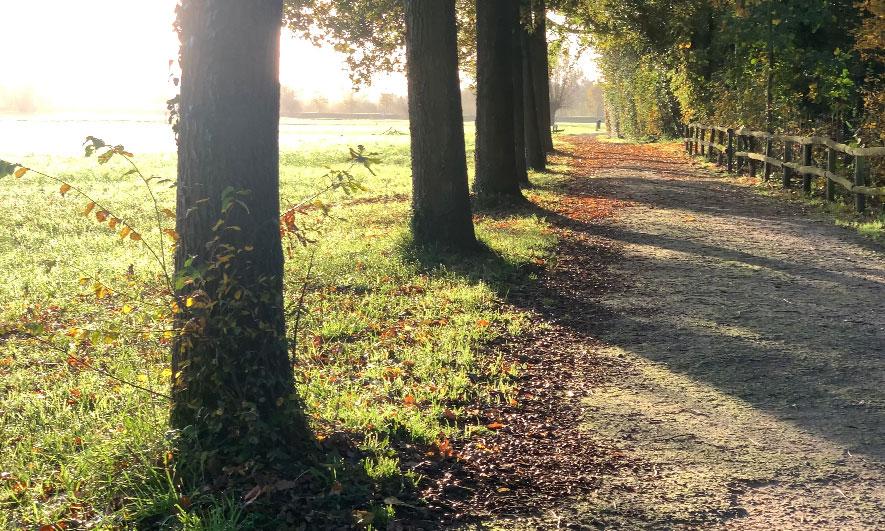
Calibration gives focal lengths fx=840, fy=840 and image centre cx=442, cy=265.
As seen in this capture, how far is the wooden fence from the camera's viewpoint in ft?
45.6

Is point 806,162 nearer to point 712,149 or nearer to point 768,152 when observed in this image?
point 768,152

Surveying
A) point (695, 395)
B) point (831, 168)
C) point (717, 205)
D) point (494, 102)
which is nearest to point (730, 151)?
point (717, 205)

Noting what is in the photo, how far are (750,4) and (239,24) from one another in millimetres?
20453

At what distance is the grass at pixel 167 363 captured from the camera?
13.6 feet

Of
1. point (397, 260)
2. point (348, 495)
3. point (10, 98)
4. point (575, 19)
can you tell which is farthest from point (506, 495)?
point (10, 98)

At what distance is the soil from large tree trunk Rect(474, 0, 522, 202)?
4.04m

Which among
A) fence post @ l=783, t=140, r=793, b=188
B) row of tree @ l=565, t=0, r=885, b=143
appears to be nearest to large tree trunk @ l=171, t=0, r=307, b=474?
row of tree @ l=565, t=0, r=885, b=143

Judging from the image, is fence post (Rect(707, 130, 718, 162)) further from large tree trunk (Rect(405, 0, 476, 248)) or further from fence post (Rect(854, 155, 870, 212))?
large tree trunk (Rect(405, 0, 476, 248))

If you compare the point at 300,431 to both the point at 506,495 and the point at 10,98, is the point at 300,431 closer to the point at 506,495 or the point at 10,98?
the point at 506,495

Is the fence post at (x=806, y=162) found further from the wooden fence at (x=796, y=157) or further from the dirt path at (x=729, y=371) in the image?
the dirt path at (x=729, y=371)

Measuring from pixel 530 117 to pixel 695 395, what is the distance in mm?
18487

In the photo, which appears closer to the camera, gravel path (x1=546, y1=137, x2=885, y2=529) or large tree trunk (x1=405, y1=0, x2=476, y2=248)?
gravel path (x1=546, y1=137, x2=885, y2=529)

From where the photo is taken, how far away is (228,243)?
439cm

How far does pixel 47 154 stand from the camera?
33344 millimetres
